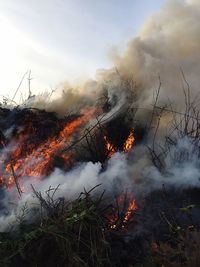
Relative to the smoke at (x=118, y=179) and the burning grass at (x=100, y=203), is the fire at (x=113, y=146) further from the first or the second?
the smoke at (x=118, y=179)

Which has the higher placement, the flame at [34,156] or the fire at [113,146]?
the flame at [34,156]

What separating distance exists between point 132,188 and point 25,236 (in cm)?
289

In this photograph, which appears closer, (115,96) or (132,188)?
(132,188)

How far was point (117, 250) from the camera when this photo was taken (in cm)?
786

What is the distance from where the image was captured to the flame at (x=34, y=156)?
34.6ft

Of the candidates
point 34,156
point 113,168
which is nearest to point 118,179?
point 113,168

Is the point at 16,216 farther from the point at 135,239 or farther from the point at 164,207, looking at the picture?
the point at 164,207

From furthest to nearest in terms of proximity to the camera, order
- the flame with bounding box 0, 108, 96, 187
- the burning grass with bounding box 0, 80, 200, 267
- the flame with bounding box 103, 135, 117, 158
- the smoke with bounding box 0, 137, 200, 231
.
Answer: the flame with bounding box 103, 135, 117, 158
the flame with bounding box 0, 108, 96, 187
the smoke with bounding box 0, 137, 200, 231
the burning grass with bounding box 0, 80, 200, 267

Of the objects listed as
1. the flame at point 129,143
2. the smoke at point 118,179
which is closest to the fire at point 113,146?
the flame at point 129,143

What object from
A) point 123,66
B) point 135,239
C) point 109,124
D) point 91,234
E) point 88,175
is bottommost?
point 135,239

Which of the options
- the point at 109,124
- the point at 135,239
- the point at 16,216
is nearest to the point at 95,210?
the point at 135,239

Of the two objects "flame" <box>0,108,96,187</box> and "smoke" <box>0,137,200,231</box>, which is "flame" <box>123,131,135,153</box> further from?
"flame" <box>0,108,96,187</box>

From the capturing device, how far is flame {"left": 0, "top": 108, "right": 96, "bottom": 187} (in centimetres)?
1053

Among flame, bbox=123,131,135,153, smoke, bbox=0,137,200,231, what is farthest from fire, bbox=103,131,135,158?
smoke, bbox=0,137,200,231
